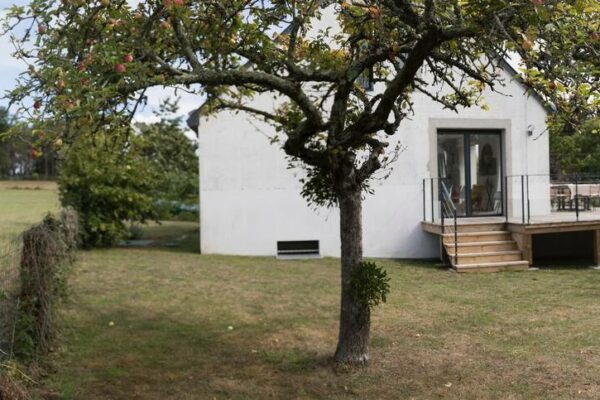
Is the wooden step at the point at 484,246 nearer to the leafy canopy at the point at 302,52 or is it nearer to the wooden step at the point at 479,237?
the wooden step at the point at 479,237

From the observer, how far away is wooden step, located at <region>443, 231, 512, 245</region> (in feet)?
41.4

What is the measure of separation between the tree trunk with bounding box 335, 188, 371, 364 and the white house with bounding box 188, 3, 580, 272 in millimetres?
7864

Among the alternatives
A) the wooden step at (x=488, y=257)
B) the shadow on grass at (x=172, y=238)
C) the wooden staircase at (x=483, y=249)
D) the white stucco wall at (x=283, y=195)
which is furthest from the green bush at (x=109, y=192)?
the wooden step at (x=488, y=257)

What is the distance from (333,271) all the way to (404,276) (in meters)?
1.41

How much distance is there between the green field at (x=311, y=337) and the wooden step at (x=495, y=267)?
45 cm

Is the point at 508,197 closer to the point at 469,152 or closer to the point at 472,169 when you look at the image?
the point at 472,169

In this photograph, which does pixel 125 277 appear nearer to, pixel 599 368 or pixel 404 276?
pixel 404 276

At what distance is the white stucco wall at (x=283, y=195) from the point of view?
1383 cm

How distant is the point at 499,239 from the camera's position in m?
12.8

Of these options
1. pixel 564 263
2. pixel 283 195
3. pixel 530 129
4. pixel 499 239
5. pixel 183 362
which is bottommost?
pixel 183 362

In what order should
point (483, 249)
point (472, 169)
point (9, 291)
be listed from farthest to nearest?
point (472, 169)
point (483, 249)
point (9, 291)

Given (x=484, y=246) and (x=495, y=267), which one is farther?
(x=484, y=246)

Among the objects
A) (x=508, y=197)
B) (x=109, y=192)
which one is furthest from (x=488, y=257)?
(x=109, y=192)

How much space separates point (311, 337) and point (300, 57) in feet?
10.8
